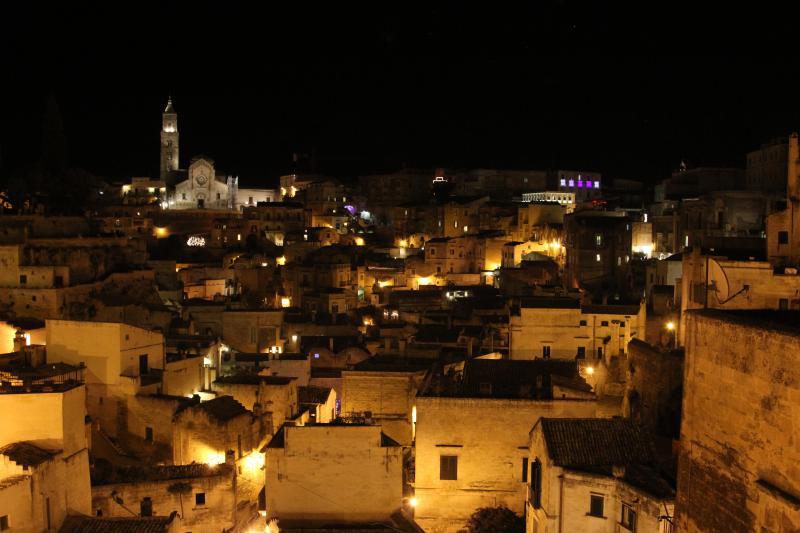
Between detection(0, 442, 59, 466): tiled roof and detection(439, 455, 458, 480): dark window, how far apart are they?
26.4 ft

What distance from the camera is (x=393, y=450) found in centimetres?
1605

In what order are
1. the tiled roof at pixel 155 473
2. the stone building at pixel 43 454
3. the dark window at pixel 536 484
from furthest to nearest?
the tiled roof at pixel 155 473, the dark window at pixel 536 484, the stone building at pixel 43 454

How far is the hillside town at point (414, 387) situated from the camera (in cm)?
789

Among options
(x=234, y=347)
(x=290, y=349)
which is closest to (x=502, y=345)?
(x=290, y=349)

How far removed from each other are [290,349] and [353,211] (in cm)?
3056

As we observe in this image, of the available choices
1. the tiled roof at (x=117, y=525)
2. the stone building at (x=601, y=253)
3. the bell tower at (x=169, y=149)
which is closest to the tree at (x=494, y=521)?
the tiled roof at (x=117, y=525)

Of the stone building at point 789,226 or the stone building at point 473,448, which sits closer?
the stone building at point 473,448

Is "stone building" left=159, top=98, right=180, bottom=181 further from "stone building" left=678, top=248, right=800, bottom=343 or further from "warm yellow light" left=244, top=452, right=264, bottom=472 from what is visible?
"stone building" left=678, top=248, right=800, bottom=343

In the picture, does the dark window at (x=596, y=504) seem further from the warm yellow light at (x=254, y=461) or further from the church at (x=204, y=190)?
the church at (x=204, y=190)

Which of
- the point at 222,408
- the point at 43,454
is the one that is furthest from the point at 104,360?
the point at 43,454

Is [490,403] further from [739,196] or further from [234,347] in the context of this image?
[739,196]

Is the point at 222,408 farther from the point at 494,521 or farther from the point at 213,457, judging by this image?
the point at 494,521

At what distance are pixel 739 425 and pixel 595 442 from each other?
7.53 m

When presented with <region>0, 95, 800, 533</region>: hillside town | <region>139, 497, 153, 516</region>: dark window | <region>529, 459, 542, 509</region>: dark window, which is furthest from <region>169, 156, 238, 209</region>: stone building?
<region>529, 459, 542, 509</region>: dark window
